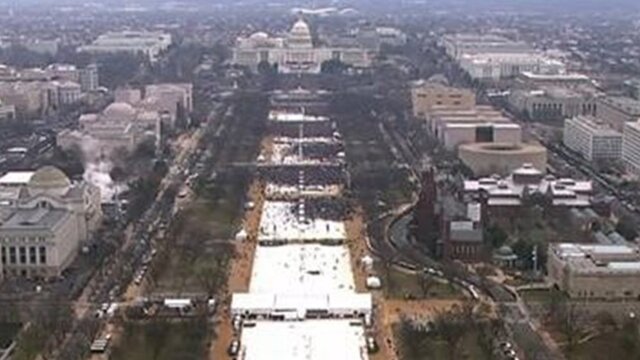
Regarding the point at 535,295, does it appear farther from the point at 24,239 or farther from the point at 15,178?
the point at 15,178

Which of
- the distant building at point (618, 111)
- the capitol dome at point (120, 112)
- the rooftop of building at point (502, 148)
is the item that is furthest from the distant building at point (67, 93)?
the distant building at point (618, 111)

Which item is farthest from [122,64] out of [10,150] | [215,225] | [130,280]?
[130,280]

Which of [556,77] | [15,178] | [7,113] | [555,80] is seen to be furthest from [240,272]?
[556,77]

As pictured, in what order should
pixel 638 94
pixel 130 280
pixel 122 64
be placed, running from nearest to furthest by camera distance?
pixel 130 280 → pixel 638 94 → pixel 122 64

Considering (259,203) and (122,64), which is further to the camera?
(122,64)

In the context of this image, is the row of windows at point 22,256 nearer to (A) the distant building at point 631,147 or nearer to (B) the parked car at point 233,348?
(B) the parked car at point 233,348

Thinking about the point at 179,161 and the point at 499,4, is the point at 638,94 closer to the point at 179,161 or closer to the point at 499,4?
the point at 179,161

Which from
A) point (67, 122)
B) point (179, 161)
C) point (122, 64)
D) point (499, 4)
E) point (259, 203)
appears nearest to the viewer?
point (259, 203)
